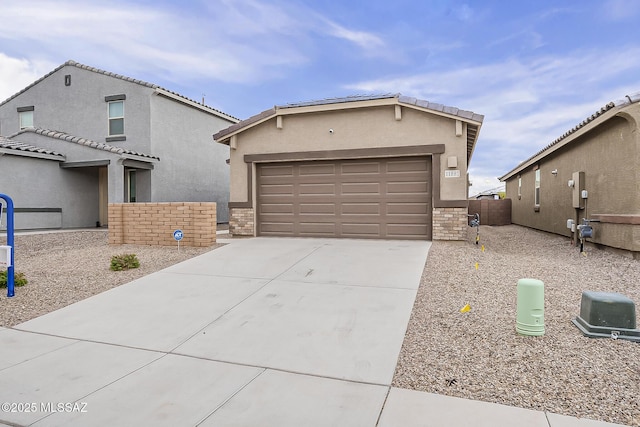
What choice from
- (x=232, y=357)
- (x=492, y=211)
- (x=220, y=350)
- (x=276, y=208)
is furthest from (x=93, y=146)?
(x=492, y=211)

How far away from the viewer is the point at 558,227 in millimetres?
13531

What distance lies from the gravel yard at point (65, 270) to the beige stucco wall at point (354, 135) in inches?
157

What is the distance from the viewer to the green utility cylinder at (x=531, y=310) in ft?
13.1

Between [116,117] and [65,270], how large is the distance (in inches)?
436

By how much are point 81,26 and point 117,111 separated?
20.3 feet

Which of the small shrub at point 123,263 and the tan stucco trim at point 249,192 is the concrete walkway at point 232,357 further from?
the tan stucco trim at point 249,192

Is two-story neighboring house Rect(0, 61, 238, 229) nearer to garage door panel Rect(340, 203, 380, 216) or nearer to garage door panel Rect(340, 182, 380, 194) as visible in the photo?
garage door panel Rect(340, 182, 380, 194)

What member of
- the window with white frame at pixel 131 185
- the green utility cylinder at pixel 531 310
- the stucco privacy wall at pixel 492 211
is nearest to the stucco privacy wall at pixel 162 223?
the window with white frame at pixel 131 185

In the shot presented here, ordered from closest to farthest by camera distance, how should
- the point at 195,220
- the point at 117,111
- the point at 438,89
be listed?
the point at 195,220
the point at 117,111
the point at 438,89

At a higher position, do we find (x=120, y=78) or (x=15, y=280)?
(x=120, y=78)

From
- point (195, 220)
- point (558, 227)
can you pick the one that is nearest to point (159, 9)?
point (195, 220)

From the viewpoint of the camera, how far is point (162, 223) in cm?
1016

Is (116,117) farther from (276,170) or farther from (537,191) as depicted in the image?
(537,191)

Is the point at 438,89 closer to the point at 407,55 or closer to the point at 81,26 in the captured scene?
the point at 407,55
